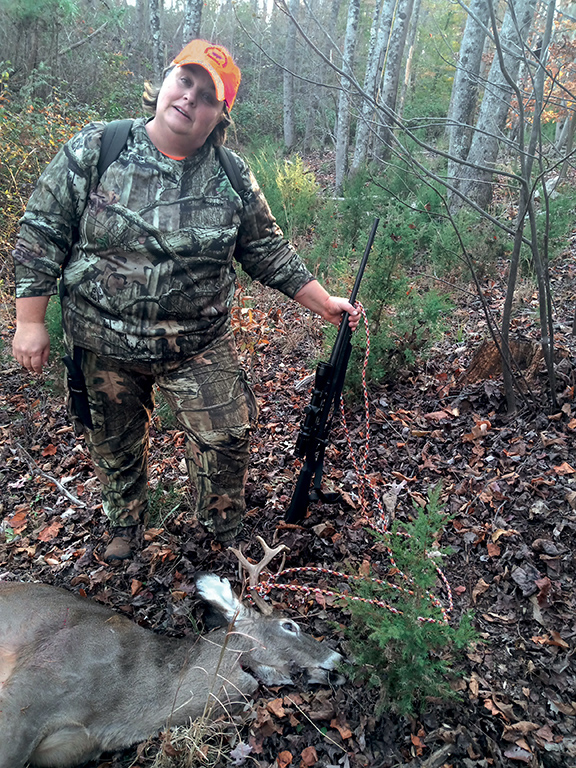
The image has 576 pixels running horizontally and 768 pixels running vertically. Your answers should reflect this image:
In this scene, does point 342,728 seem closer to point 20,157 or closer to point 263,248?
point 263,248

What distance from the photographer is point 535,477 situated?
3457 millimetres

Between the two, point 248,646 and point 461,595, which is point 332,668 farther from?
point 461,595

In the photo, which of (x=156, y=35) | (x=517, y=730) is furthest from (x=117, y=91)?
(x=517, y=730)

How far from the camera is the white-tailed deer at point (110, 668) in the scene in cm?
231

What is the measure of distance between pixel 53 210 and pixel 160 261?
0.62 meters

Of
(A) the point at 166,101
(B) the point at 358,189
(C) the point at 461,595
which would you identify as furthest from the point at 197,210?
(B) the point at 358,189

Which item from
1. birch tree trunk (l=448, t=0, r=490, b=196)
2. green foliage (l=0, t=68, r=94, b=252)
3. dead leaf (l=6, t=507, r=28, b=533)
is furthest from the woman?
birch tree trunk (l=448, t=0, r=490, b=196)

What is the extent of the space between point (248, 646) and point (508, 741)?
4.19 ft

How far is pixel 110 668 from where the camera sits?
2506 millimetres

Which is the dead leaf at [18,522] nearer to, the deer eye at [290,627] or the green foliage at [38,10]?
the deer eye at [290,627]

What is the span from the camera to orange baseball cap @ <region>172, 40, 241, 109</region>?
8.91 ft

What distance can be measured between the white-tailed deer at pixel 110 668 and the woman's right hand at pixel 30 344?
1238 mm

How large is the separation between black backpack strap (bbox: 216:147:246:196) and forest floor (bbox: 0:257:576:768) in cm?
217

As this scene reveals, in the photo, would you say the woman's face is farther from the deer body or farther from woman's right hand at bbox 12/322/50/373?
the deer body
